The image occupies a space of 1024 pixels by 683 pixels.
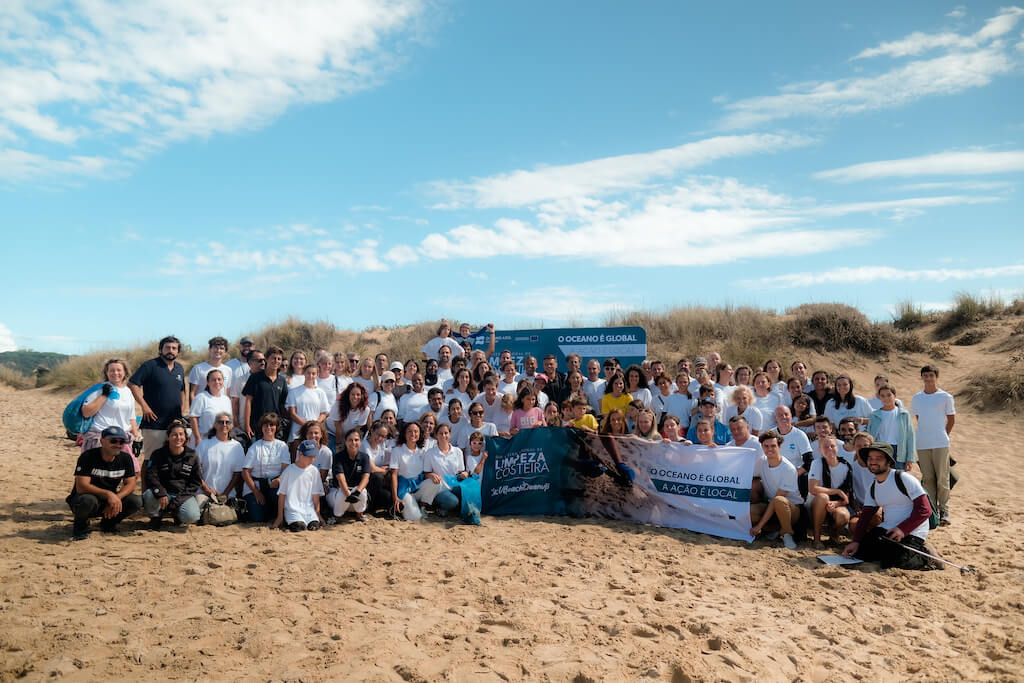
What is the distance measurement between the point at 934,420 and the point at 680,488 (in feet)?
10.6

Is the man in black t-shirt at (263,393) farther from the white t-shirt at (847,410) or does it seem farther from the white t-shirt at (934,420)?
the white t-shirt at (934,420)

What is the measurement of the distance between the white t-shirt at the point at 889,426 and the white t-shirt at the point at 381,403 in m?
6.03

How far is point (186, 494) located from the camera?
7.38m

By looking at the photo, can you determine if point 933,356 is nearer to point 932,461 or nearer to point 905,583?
point 932,461

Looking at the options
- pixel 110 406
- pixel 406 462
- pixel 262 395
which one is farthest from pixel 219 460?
pixel 406 462

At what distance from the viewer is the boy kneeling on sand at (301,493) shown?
739cm

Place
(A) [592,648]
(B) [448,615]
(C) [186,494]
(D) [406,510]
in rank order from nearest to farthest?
(A) [592,648]
(B) [448,615]
(C) [186,494]
(D) [406,510]

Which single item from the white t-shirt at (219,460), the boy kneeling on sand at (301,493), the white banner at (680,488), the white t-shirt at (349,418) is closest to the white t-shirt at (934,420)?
the white banner at (680,488)

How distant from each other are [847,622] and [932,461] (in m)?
3.84

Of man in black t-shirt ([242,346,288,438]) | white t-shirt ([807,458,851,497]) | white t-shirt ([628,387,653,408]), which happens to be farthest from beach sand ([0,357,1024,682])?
white t-shirt ([628,387,653,408])

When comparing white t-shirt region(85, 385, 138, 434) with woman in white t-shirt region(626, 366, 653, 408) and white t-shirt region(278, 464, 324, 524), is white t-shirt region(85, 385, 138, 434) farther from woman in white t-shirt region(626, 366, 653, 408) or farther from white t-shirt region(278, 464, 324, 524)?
woman in white t-shirt region(626, 366, 653, 408)

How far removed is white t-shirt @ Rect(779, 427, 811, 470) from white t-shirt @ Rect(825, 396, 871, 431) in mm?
1281

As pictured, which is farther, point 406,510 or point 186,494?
point 406,510

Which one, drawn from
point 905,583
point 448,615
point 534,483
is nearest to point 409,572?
point 448,615
